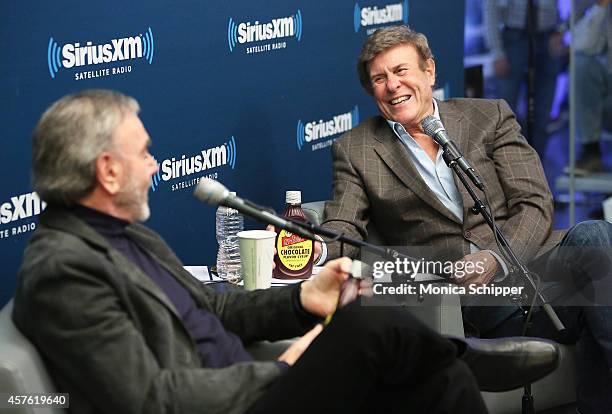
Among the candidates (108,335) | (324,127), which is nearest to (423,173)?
(324,127)

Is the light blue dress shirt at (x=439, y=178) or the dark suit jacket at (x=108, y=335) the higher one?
the light blue dress shirt at (x=439, y=178)

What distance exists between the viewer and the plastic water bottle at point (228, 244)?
3.37 meters

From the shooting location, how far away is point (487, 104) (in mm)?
3939

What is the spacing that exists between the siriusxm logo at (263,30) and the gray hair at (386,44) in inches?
18.9

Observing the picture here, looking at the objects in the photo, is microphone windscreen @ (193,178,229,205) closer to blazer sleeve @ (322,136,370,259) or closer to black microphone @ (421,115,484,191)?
black microphone @ (421,115,484,191)

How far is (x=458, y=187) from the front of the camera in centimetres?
373

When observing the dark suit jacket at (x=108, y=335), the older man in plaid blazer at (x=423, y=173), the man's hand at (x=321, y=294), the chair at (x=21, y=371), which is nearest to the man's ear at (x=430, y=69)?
the older man in plaid blazer at (x=423, y=173)

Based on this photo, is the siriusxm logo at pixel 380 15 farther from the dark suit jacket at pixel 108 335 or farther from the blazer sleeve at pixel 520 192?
the dark suit jacket at pixel 108 335

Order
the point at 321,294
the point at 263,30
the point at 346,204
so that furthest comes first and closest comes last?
the point at 263,30
the point at 346,204
the point at 321,294

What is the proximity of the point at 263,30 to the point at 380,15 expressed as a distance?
1.04 m

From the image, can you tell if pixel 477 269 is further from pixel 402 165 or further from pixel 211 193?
pixel 211 193

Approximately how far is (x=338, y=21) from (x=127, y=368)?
2783 millimetres

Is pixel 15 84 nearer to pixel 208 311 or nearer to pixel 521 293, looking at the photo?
pixel 208 311

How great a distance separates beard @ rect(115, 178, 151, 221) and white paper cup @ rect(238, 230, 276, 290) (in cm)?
66
